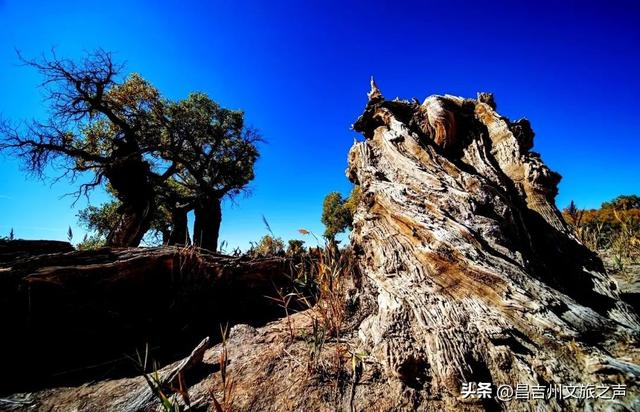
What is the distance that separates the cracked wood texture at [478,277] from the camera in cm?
169

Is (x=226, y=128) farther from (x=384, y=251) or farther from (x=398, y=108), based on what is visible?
(x=384, y=251)

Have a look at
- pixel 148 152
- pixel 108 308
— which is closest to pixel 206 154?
pixel 148 152

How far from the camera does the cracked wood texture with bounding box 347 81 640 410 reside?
1.69 meters

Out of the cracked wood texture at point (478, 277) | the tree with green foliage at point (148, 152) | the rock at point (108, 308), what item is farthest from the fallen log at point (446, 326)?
the tree with green foliage at point (148, 152)

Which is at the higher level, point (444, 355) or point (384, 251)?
point (384, 251)

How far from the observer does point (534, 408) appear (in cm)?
150

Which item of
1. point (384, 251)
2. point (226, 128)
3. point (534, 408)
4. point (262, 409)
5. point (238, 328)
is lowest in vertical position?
point (262, 409)

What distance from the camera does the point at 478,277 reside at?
220 cm

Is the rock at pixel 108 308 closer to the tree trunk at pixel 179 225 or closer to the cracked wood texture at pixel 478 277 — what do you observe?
the cracked wood texture at pixel 478 277

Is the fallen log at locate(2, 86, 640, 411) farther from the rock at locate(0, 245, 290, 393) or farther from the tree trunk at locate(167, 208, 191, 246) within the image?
the tree trunk at locate(167, 208, 191, 246)

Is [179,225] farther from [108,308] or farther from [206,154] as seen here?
[108,308]

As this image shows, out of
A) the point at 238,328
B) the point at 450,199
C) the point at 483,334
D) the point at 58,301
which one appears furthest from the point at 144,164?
the point at 483,334

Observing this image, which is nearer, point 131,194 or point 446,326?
point 446,326

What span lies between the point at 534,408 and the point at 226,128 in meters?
16.6
